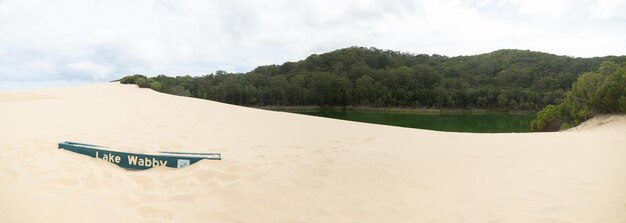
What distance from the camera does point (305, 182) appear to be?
5438mm

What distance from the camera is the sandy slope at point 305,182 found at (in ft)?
13.4

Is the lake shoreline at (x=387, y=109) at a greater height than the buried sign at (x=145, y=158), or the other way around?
the lake shoreline at (x=387, y=109)

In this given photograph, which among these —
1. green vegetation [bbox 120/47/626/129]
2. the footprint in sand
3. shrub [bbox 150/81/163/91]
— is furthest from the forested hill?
the footprint in sand

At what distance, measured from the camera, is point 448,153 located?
862 cm

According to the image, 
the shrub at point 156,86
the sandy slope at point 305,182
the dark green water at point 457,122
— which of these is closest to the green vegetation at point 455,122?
the dark green water at point 457,122

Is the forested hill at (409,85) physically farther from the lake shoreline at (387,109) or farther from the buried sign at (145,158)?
the buried sign at (145,158)

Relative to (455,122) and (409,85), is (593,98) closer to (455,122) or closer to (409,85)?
(455,122)

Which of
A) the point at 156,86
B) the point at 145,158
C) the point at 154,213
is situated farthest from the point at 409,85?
the point at 154,213

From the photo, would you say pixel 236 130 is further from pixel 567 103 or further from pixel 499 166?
pixel 567 103

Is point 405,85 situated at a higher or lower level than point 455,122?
higher

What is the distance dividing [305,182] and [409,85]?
70220 millimetres

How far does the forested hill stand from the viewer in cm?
5512

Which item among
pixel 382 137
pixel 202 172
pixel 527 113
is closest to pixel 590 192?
pixel 202 172

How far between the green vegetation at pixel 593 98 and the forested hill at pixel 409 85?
31.7 m
